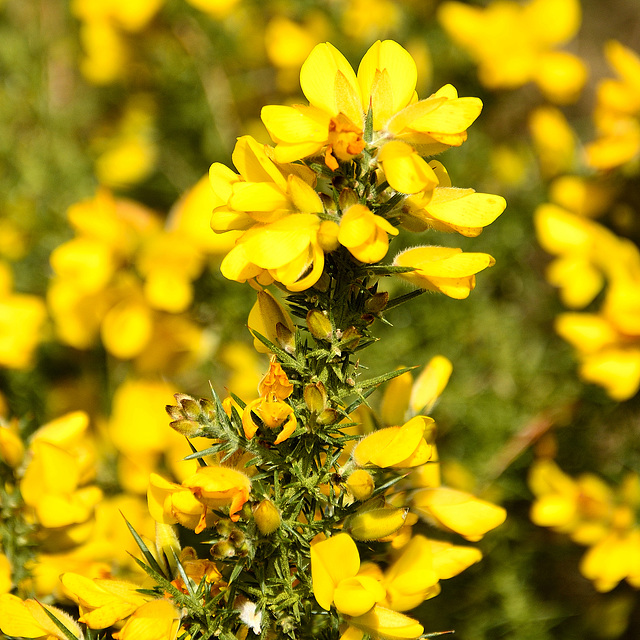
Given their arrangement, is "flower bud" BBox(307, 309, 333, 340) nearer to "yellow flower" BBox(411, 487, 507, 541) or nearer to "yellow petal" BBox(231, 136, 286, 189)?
"yellow petal" BBox(231, 136, 286, 189)

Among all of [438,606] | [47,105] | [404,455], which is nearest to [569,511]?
[438,606]

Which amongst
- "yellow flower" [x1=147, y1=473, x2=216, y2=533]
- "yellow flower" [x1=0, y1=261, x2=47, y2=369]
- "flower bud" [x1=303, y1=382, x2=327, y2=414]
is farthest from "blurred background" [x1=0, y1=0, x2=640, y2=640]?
"flower bud" [x1=303, y1=382, x2=327, y2=414]

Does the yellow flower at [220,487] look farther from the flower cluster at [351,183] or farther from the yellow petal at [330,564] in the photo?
the flower cluster at [351,183]

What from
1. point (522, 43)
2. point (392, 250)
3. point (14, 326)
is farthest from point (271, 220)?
point (522, 43)

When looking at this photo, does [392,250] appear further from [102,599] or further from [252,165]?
[102,599]

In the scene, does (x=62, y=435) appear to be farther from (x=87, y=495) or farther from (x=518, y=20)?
(x=518, y=20)
